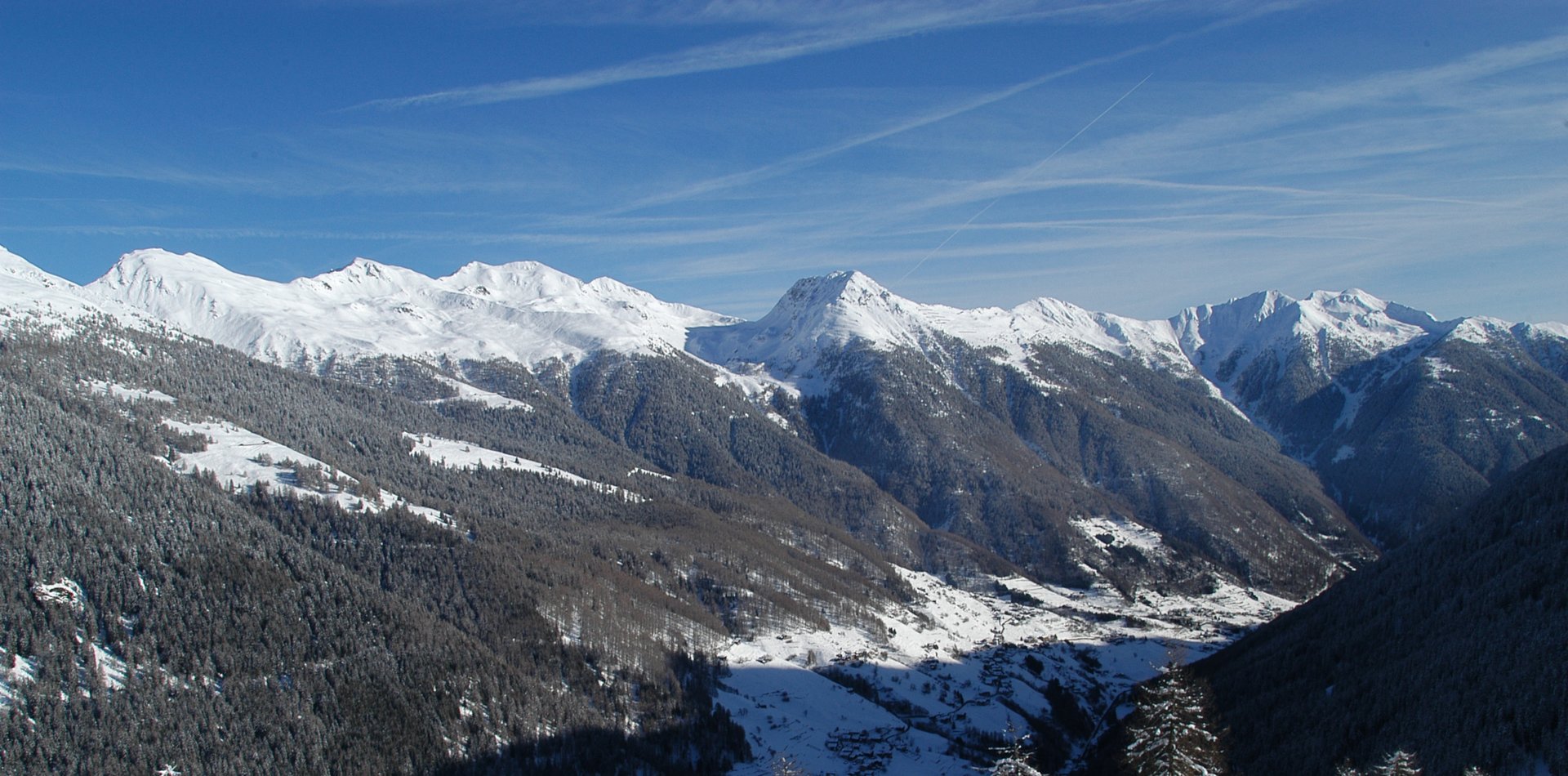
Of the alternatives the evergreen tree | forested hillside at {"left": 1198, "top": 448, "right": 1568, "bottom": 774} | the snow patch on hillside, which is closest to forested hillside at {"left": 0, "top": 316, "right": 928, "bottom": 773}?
the snow patch on hillside

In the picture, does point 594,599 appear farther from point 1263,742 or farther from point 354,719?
point 1263,742

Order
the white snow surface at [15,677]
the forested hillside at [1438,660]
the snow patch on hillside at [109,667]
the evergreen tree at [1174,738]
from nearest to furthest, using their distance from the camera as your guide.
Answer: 1. the evergreen tree at [1174,738]
2. the forested hillside at [1438,660]
3. the white snow surface at [15,677]
4. the snow patch on hillside at [109,667]

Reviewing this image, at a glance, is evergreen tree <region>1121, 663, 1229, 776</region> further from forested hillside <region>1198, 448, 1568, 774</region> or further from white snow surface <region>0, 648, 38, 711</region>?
white snow surface <region>0, 648, 38, 711</region>

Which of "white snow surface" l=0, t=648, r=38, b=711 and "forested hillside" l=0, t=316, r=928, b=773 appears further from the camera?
"forested hillside" l=0, t=316, r=928, b=773

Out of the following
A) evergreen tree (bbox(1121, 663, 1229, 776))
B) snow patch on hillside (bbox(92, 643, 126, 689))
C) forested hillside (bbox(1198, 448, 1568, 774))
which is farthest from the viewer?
snow patch on hillside (bbox(92, 643, 126, 689))

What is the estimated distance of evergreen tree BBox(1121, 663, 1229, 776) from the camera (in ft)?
159

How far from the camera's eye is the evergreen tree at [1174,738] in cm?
4856

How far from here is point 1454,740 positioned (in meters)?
83.8

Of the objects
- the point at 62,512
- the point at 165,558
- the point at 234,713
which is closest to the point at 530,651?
the point at 234,713

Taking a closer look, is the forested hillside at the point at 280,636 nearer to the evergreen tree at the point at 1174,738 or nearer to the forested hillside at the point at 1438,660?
the forested hillside at the point at 1438,660

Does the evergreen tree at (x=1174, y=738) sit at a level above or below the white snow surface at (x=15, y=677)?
above

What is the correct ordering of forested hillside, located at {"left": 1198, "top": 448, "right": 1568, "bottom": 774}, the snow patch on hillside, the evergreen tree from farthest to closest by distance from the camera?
1. the snow patch on hillside
2. forested hillside, located at {"left": 1198, "top": 448, "right": 1568, "bottom": 774}
3. the evergreen tree

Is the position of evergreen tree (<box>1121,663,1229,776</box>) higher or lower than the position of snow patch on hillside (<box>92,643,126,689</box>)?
higher

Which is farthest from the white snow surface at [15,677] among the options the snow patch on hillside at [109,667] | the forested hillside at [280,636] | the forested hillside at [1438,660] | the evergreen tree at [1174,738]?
the forested hillside at [1438,660]
